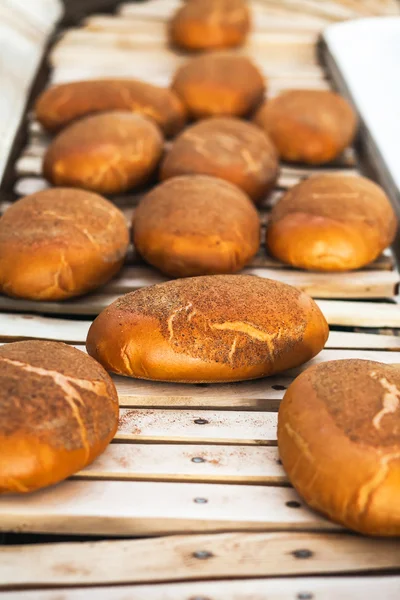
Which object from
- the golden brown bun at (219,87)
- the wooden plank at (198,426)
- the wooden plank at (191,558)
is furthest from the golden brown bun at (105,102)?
the wooden plank at (191,558)

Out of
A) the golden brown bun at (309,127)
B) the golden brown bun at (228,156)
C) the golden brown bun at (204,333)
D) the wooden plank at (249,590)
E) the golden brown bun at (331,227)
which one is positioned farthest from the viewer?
the golden brown bun at (309,127)

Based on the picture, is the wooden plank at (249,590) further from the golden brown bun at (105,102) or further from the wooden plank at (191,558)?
the golden brown bun at (105,102)

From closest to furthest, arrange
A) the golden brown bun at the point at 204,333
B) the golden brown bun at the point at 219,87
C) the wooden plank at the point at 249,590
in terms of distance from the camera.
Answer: the wooden plank at the point at 249,590 → the golden brown bun at the point at 204,333 → the golden brown bun at the point at 219,87

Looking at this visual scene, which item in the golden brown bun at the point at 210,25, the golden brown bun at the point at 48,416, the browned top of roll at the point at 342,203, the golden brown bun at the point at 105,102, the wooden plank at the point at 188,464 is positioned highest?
the golden brown bun at the point at 210,25

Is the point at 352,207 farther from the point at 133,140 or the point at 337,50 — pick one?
the point at 337,50

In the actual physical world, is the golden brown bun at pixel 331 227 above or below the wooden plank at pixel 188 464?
above

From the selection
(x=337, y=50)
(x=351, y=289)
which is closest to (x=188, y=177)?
(x=351, y=289)

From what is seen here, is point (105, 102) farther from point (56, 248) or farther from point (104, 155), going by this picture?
point (56, 248)

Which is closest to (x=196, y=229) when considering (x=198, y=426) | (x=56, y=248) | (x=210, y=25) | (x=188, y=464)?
(x=56, y=248)
